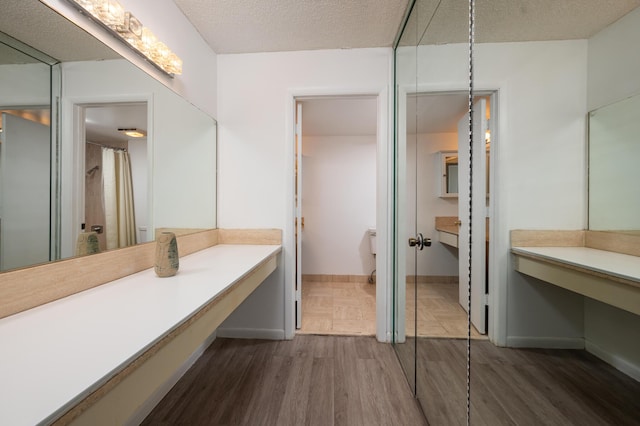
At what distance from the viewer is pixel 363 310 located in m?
2.72

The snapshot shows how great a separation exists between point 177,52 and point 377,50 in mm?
1454

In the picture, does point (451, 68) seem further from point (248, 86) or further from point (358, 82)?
point (248, 86)

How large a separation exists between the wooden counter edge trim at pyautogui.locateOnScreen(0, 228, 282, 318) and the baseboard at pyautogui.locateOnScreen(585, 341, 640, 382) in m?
1.44

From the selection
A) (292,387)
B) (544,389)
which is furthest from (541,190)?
(292,387)

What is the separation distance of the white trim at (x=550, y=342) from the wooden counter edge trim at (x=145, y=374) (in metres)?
0.87

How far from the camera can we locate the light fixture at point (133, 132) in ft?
4.17

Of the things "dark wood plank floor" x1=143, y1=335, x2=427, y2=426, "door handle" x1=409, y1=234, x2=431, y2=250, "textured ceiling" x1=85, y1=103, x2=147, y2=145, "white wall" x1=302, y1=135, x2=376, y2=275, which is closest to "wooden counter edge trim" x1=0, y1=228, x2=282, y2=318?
"textured ceiling" x1=85, y1=103, x2=147, y2=145

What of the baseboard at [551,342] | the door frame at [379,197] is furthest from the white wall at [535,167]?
the door frame at [379,197]

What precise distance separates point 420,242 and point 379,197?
0.66 m

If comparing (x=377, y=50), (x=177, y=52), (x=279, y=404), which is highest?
(x=377, y=50)

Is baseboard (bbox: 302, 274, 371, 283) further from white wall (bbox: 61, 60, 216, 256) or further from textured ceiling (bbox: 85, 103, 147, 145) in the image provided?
textured ceiling (bbox: 85, 103, 147, 145)

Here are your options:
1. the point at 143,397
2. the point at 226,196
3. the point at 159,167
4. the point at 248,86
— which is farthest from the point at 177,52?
the point at 143,397

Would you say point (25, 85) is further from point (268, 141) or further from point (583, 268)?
point (583, 268)

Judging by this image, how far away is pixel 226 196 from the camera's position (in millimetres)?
2148
